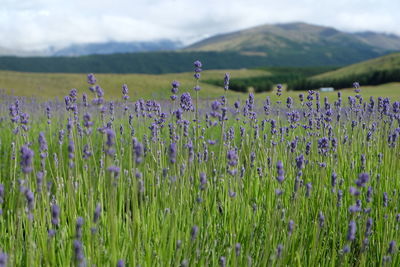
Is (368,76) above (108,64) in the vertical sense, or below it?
below

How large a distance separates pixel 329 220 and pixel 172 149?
177 centimetres

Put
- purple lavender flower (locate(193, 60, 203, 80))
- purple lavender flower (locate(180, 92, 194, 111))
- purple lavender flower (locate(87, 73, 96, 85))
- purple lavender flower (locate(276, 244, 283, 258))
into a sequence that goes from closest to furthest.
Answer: purple lavender flower (locate(276, 244, 283, 258)) < purple lavender flower (locate(87, 73, 96, 85)) < purple lavender flower (locate(193, 60, 203, 80)) < purple lavender flower (locate(180, 92, 194, 111))

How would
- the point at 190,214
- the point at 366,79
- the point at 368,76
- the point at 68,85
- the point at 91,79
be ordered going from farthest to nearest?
the point at 68,85
the point at 368,76
the point at 366,79
the point at 190,214
the point at 91,79

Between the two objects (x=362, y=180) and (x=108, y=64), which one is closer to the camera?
(x=362, y=180)

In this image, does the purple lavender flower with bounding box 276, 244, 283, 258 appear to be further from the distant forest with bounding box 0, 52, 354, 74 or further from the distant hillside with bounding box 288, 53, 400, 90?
the distant forest with bounding box 0, 52, 354, 74

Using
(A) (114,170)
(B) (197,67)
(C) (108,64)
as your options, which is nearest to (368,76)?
(B) (197,67)

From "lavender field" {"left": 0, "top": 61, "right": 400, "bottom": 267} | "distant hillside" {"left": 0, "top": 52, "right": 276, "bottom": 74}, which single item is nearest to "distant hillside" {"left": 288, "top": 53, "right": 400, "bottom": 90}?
"lavender field" {"left": 0, "top": 61, "right": 400, "bottom": 267}

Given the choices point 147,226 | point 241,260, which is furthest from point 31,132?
point 241,260

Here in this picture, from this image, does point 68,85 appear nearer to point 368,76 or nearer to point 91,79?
point 368,76

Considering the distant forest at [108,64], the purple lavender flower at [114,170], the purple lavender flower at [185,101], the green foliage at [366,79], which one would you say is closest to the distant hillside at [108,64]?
the distant forest at [108,64]

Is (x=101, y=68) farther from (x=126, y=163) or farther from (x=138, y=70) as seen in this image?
(x=126, y=163)

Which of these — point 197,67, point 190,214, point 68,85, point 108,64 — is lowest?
point 190,214

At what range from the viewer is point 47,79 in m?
49.7

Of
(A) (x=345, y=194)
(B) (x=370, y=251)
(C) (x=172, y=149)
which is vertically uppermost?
(C) (x=172, y=149)
